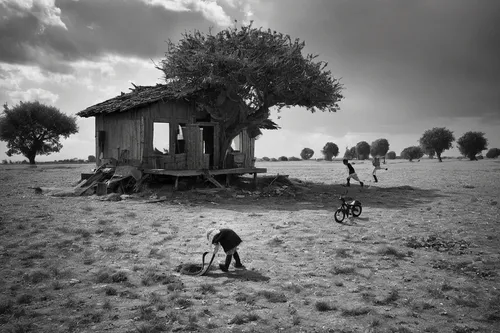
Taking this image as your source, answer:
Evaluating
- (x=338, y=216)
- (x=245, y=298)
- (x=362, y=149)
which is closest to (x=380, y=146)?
(x=362, y=149)

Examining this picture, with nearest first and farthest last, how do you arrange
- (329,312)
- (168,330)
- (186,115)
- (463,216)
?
(168,330) → (329,312) → (463,216) → (186,115)

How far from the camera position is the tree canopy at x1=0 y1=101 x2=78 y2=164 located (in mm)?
51656

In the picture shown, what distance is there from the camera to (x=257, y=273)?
7.33 metres

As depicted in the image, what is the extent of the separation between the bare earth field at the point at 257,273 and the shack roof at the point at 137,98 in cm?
806

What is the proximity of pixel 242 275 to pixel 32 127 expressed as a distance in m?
56.5

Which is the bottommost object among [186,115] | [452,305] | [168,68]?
[452,305]

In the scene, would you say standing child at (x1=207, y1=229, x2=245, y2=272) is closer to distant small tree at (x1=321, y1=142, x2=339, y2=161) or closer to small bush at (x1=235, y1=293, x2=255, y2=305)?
small bush at (x1=235, y1=293, x2=255, y2=305)

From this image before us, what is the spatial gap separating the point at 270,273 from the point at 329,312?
1.93 m

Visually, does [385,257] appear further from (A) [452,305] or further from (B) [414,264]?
(A) [452,305]

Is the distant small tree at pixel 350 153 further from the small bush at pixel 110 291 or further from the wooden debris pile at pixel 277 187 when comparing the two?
the small bush at pixel 110 291

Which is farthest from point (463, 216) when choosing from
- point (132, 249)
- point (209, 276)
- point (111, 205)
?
point (111, 205)

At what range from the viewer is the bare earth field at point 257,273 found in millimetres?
5312

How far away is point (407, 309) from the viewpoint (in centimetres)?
573

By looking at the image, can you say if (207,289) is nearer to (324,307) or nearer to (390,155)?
(324,307)
